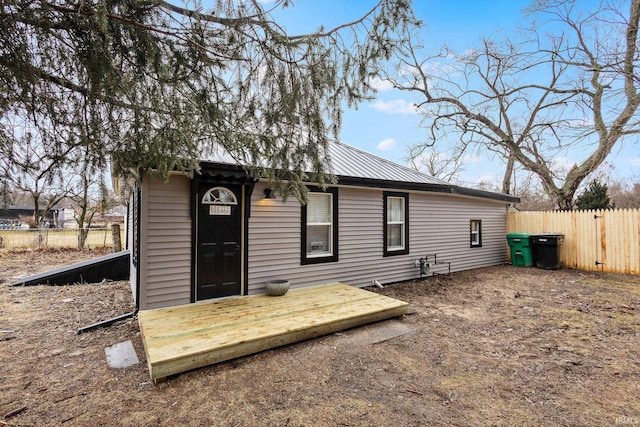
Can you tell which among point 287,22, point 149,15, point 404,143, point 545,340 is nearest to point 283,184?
point 287,22

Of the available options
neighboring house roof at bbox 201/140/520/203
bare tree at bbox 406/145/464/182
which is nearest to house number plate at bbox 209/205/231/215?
neighboring house roof at bbox 201/140/520/203

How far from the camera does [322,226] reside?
6.08m

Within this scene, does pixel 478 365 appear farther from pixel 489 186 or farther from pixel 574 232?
pixel 489 186

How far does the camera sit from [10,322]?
14.9 ft

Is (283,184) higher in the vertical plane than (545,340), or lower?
higher

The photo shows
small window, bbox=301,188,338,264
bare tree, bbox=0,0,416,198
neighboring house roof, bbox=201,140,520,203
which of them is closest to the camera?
bare tree, bbox=0,0,416,198

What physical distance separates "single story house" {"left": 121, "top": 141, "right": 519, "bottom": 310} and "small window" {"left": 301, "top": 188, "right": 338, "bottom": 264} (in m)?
0.02

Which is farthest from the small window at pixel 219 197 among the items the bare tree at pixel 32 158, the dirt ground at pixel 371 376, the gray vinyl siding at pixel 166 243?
the bare tree at pixel 32 158

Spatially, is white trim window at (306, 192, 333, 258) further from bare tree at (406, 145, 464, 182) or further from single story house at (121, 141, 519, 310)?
bare tree at (406, 145, 464, 182)

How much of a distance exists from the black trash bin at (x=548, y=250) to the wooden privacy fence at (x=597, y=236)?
1.39 feet

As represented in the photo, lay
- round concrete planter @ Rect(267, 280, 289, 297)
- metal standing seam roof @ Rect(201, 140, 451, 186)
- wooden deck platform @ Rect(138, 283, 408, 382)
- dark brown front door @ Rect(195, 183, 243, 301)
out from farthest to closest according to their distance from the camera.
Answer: metal standing seam roof @ Rect(201, 140, 451, 186), round concrete planter @ Rect(267, 280, 289, 297), dark brown front door @ Rect(195, 183, 243, 301), wooden deck platform @ Rect(138, 283, 408, 382)

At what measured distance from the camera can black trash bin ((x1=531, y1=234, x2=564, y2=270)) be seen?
8.69 meters

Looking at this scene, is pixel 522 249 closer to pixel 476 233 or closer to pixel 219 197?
pixel 476 233

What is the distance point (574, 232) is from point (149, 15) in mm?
11428
